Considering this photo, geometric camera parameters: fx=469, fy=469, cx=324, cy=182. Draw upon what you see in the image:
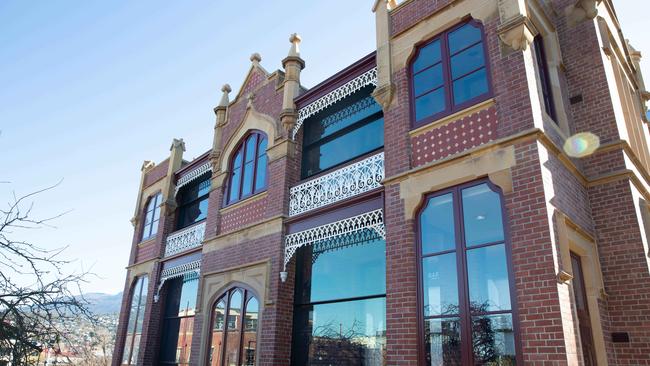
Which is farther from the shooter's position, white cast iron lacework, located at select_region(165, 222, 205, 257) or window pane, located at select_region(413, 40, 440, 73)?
white cast iron lacework, located at select_region(165, 222, 205, 257)

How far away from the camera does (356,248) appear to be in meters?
10.1

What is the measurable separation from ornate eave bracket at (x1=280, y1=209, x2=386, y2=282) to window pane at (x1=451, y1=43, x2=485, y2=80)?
2.84 m

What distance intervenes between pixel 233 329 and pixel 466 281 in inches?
256

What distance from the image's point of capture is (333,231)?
31.9 feet

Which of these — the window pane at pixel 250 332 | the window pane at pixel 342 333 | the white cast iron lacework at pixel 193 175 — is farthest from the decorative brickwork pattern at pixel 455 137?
the white cast iron lacework at pixel 193 175

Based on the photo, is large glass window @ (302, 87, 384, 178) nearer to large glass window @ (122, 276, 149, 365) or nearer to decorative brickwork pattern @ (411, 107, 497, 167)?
decorative brickwork pattern @ (411, 107, 497, 167)

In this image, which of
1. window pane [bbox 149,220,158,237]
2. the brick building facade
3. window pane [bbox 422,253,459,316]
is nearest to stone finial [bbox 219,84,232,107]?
the brick building facade

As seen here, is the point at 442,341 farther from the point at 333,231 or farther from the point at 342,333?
the point at 333,231

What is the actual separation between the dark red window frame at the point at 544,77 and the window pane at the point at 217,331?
859 centimetres

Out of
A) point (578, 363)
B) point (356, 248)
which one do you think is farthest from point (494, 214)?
point (356, 248)

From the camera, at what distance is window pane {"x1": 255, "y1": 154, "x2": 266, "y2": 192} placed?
1223cm

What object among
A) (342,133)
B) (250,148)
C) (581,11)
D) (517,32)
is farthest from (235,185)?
(581,11)

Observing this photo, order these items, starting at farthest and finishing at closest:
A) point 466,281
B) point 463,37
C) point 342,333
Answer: point 342,333 → point 463,37 → point 466,281

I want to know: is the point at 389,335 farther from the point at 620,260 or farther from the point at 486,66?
the point at 486,66
